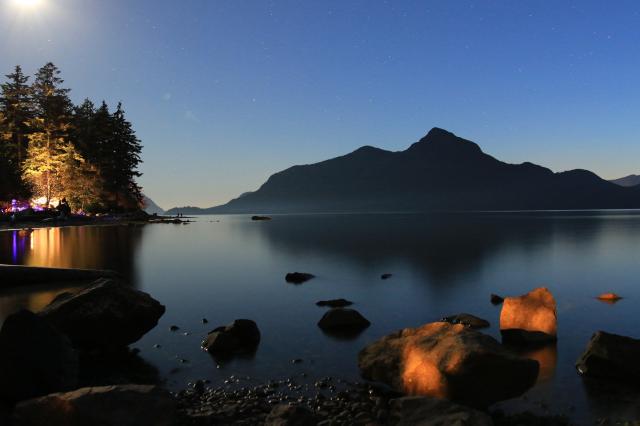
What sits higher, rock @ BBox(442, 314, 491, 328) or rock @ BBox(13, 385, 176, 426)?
rock @ BBox(13, 385, 176, 426)

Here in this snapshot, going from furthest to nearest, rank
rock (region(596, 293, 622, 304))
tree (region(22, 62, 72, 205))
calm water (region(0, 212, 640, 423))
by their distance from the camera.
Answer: tree (region(22, 62, 72, 205)) < rock (region(596, 293, 622, 304)) < calm water (region(0, 212, 640, 423))

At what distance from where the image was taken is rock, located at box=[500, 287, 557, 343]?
13.7 metres

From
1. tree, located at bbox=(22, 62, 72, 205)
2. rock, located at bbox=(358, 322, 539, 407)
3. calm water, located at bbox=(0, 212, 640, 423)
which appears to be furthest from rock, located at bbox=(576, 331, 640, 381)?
tree, located at bbox=(22, 62, 72, 205)

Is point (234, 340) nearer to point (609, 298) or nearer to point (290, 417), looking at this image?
point (290, 417)

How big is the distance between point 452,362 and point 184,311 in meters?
13.2

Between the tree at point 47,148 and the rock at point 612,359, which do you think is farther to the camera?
the tree at point 47,148

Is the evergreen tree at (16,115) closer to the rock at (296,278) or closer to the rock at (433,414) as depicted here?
the rock at (296,278)

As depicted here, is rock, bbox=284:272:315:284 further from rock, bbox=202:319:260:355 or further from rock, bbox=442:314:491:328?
rock, bbox=202:319:260:355

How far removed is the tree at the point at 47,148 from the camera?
3132 inches

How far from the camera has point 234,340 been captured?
12.8 metres

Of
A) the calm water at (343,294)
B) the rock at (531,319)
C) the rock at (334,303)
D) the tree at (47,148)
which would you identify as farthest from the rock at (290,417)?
the tree at (47,148)

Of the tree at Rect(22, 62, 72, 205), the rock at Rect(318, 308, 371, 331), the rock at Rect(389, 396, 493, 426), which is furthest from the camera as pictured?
the tree at Rect(22, 62, 72, 205)

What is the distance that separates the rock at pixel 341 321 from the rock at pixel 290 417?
7.36 meters

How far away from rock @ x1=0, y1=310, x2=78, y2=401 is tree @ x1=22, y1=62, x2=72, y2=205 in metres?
84.3
